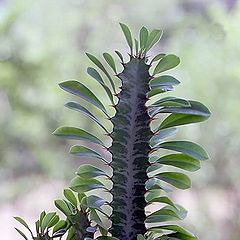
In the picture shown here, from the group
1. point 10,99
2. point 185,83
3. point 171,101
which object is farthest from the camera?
point 10,99

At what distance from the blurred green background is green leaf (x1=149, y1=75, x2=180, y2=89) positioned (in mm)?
1161

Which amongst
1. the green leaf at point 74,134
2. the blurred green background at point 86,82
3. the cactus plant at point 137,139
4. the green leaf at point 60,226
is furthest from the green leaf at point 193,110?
the blurred green background at point 86,82

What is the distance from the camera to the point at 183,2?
2.09 m

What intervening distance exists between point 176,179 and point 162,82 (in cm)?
14

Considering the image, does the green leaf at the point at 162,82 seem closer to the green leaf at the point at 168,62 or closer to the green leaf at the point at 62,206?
the green leaf at the point at 168,62

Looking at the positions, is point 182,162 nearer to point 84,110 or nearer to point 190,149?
point 190,149

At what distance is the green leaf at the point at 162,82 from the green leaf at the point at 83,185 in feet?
0.54

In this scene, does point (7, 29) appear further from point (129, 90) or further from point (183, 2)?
point (129, 90)

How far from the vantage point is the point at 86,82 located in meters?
1.97

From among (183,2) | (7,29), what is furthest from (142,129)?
(183,2)

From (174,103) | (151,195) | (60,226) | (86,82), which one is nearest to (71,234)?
(60,226)

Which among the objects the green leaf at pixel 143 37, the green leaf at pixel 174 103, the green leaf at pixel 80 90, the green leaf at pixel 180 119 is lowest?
the green leaf at pixel 180 119

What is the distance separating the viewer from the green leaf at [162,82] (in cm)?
66

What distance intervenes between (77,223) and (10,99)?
1417mm
